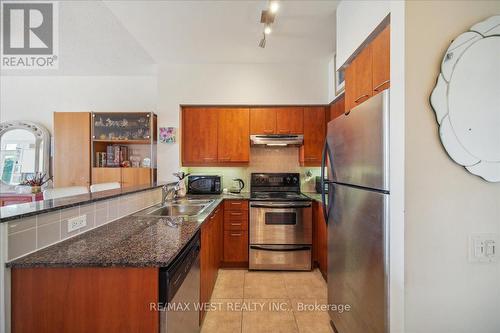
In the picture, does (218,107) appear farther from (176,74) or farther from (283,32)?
(283,32)

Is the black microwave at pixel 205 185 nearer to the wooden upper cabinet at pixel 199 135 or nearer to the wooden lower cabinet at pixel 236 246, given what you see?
the wooden upper cabinet at pixel 199 135

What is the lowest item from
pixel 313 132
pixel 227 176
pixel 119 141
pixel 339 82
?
pixel 227 176

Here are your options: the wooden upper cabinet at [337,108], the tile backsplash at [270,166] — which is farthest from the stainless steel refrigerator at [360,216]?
the tile backsplash at [270,166]

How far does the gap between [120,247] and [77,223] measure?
407mm

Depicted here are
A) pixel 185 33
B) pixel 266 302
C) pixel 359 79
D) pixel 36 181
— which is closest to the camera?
pixel 359 79

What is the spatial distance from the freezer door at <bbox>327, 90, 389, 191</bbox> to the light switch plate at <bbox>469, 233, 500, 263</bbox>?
398 mm

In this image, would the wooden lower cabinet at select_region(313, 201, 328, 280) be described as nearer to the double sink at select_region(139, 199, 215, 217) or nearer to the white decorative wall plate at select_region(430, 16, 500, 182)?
the double sink at select_region(139, 199, 215, 217)

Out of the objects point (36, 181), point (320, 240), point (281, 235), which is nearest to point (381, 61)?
point (320, 240)

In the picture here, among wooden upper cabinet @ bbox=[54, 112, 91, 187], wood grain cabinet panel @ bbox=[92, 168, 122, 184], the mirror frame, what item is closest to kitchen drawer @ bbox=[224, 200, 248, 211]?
wood grain cabinet panel @ bbox=[92, 168, 122, 184]

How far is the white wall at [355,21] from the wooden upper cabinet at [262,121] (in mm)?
1288

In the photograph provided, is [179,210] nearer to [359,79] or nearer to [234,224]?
[234,224]

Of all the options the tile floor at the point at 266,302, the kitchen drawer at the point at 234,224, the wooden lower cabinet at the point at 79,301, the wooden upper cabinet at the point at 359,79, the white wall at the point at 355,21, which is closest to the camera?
the wooden lower cabinet at the point at 79,301

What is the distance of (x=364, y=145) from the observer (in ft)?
4.18

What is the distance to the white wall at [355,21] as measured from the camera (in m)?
1.35
